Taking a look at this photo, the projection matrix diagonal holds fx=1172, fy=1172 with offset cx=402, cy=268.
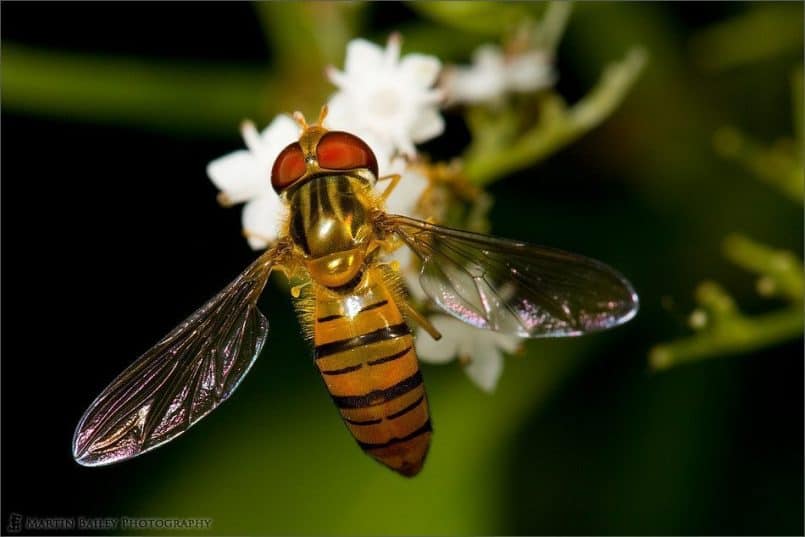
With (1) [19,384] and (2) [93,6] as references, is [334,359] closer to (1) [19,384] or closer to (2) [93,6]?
(1) [19,384]

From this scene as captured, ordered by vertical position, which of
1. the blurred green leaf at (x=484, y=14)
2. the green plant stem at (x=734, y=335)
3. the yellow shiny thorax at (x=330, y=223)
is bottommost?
the green plant stem at (x=734, y=335)

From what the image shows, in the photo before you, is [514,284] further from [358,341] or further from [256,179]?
[256,179]

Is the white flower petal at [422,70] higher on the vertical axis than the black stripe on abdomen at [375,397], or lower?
higher

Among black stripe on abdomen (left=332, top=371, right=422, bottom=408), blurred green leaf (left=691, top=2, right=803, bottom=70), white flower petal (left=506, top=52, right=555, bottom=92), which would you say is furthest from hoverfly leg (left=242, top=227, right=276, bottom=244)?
blurred green leaf (left=691, top=2, right=803, bottom=70)

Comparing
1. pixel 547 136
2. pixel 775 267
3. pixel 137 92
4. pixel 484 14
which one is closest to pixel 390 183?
pixel 547 136

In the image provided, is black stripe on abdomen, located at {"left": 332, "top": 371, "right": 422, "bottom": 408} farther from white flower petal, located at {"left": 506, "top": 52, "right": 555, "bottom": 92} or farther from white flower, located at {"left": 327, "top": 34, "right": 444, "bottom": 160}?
white flower petal, located at {"left": 506, "top": 52, "right": 555, "bottom": 92}

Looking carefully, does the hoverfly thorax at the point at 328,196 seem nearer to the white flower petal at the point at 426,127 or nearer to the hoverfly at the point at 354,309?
the hoverfly at the point at 354,309

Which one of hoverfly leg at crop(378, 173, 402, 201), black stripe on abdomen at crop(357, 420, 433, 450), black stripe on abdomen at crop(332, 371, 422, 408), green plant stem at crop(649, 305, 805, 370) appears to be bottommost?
black stripe on abdomen at crop(357, 420, 433, 450)

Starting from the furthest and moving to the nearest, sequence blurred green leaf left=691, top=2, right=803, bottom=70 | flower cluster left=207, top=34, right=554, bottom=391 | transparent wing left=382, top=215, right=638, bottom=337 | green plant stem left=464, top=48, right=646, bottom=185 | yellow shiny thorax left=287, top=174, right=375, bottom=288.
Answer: blurred green leaf left=691, top=2, right=803, bottom=70, green plant stem left=464, top=48, right=646, bottom=185, flower cluster left=207, top=34, right=554, bottom=391, yellow shiny thorax left=287, top=174, right=375, bottom=288, transparent wing left=382, top=215, right=638, bottom=337

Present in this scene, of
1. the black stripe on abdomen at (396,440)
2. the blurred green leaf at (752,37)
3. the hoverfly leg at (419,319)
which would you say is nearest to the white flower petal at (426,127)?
the hoverfly leg at (419,319)
